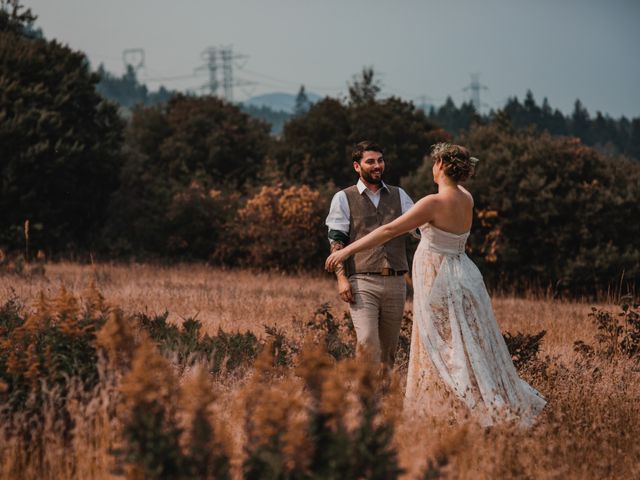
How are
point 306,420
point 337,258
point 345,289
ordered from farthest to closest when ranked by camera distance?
1. point 345,289
2. point 337,258
3. point 306,420

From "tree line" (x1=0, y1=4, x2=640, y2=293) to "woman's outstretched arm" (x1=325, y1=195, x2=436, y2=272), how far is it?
43.0 ft

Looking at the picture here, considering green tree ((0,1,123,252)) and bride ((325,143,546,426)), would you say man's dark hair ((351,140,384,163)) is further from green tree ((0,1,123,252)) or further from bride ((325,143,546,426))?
green tree ((0,1,123,252))

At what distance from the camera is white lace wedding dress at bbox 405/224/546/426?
18.6 ft

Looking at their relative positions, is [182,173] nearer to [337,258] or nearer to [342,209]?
[342,209]

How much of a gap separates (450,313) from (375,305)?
839 mm

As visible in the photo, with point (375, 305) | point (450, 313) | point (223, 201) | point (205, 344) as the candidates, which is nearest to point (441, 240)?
point (450, 313)

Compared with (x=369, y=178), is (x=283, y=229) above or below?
below

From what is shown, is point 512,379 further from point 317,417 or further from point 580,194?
point 580,194

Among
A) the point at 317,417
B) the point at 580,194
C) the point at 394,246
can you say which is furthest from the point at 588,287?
the point at 317,417

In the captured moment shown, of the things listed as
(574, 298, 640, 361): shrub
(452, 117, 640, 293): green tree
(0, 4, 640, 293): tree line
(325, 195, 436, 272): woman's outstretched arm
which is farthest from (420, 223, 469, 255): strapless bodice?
(452, 117, 640, 293): green tree

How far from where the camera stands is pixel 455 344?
5.79 m

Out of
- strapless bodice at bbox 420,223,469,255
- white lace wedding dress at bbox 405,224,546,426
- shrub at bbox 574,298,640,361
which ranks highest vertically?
strapless bodice at bbox 420,223,469,255

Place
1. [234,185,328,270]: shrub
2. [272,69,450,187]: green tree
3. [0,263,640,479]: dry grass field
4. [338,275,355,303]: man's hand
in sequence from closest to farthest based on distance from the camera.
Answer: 1. [0,263,640,479]: dry grass field
2. [338,275,355,303]: man's hand
3. [234,185,328,270]: shrub
4. [272,69,450,187]: green tree

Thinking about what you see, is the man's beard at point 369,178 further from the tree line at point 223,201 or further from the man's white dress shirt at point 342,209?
the tree line at point 223,201
